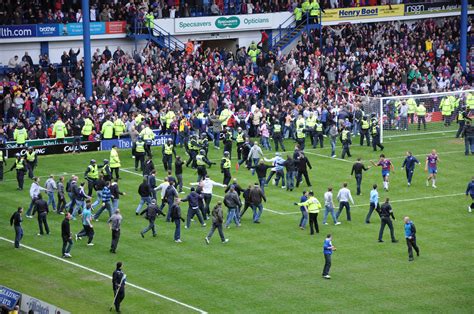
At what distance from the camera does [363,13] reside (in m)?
76.3

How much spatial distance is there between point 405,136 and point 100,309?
1164 inches

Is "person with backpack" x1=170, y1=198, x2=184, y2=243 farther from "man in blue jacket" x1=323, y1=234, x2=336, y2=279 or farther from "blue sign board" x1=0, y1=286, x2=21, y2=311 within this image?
"blue sign board" x1=0, y1=286, x2=21, y2=311

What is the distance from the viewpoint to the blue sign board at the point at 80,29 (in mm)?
66000

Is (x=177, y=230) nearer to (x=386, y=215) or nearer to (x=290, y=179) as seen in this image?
(x=386, y=215)

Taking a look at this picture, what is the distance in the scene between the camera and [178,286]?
36094 mm

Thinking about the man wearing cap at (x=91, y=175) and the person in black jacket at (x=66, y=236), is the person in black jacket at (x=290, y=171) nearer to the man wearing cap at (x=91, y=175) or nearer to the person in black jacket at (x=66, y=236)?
the man wearing cap at (x=91, y=175)

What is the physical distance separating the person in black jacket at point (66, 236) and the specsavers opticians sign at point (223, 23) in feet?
106

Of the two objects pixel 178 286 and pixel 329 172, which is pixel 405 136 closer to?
pixel 329 172

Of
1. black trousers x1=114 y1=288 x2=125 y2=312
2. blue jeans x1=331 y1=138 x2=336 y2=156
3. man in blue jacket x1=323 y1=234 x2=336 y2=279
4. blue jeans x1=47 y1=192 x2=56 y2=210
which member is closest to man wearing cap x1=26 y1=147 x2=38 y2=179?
blue jeans x1=47 y1=192 x2=56 y2=210

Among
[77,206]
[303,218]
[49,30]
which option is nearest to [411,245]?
[303,218]

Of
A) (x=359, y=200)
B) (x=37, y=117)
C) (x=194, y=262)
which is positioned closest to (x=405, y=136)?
(x=359, y=200)

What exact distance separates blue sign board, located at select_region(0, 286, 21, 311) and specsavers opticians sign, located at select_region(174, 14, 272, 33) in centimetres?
3827

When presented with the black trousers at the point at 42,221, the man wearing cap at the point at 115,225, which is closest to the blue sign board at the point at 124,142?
the black trousers at the point at 42,221

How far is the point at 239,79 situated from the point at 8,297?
34.5 metres
